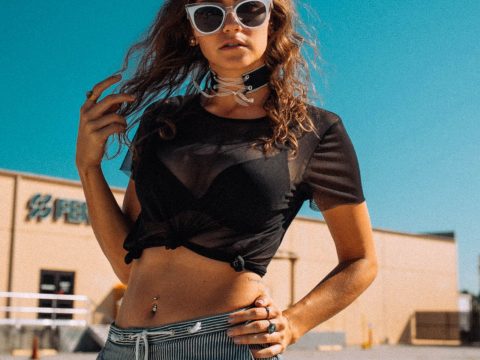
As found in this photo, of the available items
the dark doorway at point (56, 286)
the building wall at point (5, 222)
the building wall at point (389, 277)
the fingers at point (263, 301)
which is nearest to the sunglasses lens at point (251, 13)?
the fingers at point (263, 301)

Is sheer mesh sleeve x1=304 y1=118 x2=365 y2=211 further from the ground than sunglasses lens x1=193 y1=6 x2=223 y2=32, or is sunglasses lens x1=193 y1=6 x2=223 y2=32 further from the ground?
sunglasses lens x1=193 y1=6 x2=223 y2=32

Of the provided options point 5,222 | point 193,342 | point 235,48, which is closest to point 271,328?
point 193,342

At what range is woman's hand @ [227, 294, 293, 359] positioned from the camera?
1.98m

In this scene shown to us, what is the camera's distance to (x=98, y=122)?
2426mm

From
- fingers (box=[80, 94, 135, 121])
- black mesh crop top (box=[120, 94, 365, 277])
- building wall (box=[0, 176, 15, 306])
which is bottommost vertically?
black mesh crop top (box=[120, 94, 365, 277])

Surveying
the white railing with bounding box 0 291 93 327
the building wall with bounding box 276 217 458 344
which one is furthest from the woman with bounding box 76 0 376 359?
the building wall with bounding box 276 217 458 344

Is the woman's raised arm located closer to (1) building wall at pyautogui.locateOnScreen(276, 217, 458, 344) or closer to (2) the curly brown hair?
(2) the curly brown hair

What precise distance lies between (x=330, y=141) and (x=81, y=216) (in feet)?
76.1

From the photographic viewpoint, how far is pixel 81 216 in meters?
24.9

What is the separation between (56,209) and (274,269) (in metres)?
9.97

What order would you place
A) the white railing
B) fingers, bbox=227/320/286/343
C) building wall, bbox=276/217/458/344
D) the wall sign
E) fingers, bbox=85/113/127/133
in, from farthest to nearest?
building wall, bbox=276/217/458/344 < the wall sign < the white railing < fingers, bbox=85/113/127/133 < fingers, bbox=227/320/286/343

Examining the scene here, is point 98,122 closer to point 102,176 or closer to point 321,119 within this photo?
point 102,176

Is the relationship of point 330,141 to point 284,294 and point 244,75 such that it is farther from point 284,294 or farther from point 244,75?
point 284,294

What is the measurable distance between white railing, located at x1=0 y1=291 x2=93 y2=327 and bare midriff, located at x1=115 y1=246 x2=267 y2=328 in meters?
17.7
